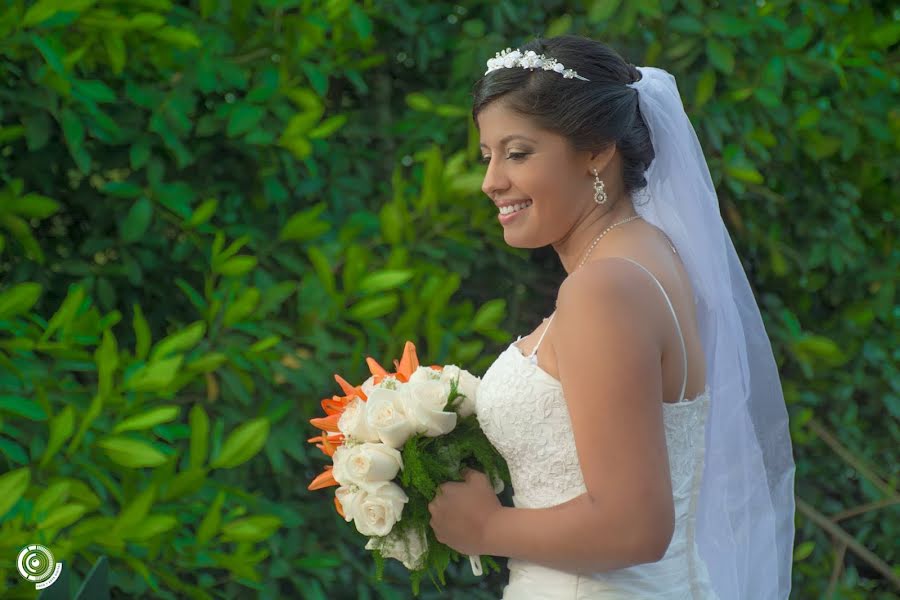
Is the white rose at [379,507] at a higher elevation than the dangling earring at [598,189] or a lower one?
lower

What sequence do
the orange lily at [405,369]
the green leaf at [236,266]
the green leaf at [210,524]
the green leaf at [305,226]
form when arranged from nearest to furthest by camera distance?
1. the orange lily at [405,369]
2. the green leaf at [210,524]
3. the green leaf at [236,266]
4. the green leaf at [305,226]

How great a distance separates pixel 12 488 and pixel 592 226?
126cm

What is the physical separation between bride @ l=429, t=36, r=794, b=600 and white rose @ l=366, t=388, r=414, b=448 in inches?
5.4

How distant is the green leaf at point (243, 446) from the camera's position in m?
2.54

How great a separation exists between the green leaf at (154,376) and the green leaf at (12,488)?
31cm

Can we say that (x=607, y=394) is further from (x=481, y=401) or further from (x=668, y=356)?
(x=481, y=401)

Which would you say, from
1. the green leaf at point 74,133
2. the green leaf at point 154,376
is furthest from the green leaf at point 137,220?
the green leaf at point 154,376

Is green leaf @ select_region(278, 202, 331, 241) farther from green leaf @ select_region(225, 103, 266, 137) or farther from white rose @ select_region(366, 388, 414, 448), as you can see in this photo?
white rose @ select_region(366, 388, 414, 448)

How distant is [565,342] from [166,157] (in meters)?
1.51

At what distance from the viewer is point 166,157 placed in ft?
10.0

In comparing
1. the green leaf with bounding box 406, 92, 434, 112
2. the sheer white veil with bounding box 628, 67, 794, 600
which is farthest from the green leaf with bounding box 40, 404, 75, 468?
the green leaf with bounding box 406, 92, 434, 112

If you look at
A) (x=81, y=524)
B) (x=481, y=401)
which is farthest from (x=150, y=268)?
(x=481, y=401)

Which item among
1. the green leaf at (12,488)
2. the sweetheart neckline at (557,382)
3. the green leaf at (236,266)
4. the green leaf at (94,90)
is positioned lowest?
the green leaf at (12,488)

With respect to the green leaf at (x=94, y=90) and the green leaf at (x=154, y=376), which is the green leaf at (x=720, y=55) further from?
the green leaf at (x=154, y=376)
